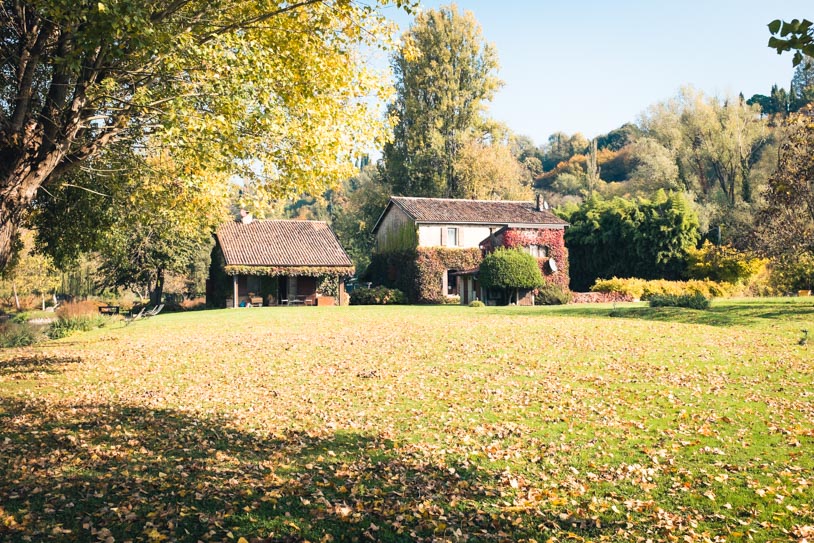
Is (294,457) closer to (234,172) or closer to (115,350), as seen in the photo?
(234,172)

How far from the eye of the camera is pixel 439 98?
5400 cm

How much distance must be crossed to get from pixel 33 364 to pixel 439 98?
142 feet

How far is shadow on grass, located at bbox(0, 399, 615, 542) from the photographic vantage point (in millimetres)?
6023

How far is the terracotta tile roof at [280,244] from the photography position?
4241cm

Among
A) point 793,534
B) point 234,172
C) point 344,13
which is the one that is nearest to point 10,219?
point 234,172

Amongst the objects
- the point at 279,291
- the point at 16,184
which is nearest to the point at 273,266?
the point at 279,291

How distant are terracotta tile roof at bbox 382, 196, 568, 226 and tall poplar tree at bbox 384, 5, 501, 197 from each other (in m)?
7.91

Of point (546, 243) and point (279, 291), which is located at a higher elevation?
point (546, 243)

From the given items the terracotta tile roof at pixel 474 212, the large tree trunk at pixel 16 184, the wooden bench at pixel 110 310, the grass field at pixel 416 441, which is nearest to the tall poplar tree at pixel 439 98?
the terracotta tile roof at pixel 474 212

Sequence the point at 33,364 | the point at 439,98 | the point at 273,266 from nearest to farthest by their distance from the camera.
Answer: the point at 33,364, the point at 273,266, the point at 439,98

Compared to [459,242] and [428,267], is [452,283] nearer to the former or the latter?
[428,267]

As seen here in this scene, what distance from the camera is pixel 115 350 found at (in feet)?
63.2

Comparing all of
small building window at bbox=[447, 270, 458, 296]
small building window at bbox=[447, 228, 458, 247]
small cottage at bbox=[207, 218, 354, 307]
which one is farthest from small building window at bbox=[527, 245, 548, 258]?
small cottage at bbox=[207, 218, 354, 307]

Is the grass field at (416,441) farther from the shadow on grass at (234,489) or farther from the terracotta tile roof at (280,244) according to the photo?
the terracotta tile roof at (280,244)
